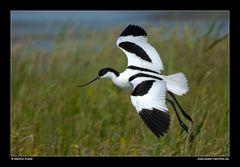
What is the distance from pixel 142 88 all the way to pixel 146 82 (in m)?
0.08

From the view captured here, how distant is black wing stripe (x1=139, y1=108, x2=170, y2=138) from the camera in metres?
4.42

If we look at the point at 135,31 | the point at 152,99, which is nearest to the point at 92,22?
the point at 135,31

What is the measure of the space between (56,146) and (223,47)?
6.67 ft

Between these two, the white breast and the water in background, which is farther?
the water in background

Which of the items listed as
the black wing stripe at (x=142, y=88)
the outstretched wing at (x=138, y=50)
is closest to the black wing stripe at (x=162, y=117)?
the black wing stripe at (x=142, y=88)

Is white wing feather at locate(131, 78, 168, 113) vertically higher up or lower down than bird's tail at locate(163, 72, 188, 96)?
lower down

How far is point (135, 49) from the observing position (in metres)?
5.41

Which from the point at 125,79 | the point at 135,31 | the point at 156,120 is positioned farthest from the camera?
the point at 135,31

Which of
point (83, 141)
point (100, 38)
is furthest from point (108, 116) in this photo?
point (100, 38)

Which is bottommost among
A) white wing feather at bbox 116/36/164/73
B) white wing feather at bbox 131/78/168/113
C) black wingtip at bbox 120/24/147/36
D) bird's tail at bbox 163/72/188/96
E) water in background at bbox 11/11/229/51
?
white wing feather at bbox 131/78/168/113

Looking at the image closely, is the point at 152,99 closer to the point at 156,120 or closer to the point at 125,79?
the point at 156,120

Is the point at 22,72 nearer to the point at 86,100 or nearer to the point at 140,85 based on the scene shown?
the point at 86,100

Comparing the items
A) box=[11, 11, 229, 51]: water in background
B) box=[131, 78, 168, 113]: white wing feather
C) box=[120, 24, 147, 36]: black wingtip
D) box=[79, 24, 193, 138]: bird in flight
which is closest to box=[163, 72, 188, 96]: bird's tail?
box=[79, 24, 193, 138]: bird in flight

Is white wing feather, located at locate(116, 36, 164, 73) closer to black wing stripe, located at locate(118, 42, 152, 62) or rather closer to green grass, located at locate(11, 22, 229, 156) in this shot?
black wing stripe, located at locate(118, 42, 152, 62)
